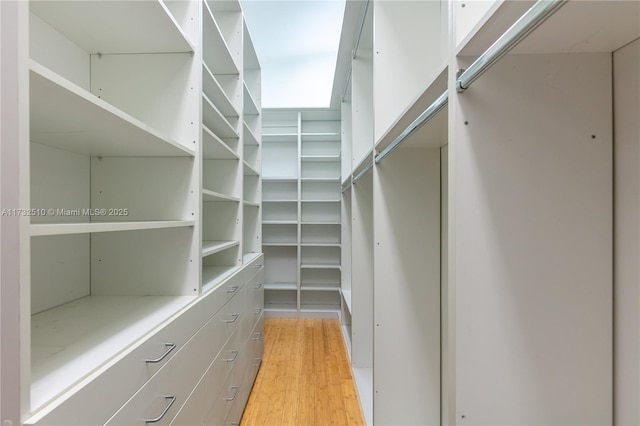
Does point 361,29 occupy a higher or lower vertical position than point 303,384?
higher

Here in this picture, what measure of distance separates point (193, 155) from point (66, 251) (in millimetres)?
575

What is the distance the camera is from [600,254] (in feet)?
1.81

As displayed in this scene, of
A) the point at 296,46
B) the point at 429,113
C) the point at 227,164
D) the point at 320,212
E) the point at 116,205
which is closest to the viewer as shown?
the point at 429,113

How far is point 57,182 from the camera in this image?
Result: 982 mm

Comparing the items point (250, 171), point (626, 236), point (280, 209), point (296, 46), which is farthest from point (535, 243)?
point (280, 209)

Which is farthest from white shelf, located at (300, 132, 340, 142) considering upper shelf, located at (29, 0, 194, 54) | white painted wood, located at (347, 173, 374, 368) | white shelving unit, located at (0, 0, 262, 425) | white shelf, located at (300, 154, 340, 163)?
upper shelf, located at (29, 0, 194, 54)

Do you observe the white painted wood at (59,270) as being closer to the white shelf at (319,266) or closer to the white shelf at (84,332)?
the white shelf at (84,332)

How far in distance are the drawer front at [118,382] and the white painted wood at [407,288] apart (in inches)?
34.7

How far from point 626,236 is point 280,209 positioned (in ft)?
10.7

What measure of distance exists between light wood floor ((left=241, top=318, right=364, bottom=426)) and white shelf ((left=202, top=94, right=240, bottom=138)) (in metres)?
1.80

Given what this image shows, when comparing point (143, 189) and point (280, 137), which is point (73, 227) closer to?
point (143, 189)

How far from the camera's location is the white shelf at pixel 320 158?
11.2 ft

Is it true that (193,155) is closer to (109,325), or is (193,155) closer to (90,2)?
(90,2)

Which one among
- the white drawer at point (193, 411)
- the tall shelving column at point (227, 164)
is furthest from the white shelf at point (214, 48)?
the white drawer at point (193, 411)
